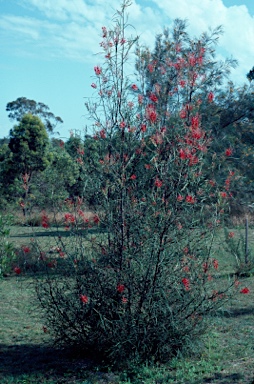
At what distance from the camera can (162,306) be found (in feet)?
18.4

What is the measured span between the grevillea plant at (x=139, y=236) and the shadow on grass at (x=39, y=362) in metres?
0.23

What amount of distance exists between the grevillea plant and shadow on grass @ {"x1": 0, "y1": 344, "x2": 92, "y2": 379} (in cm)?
23

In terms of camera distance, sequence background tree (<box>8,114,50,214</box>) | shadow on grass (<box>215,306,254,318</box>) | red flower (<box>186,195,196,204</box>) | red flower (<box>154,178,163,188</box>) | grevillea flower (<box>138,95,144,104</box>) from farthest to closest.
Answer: background tree (<box>8,114,50,214</box>) → shadow on grass (<box>215,306,254,318</box>) → grevillea flower (<box>138,95,144,104</box>) → red flower (<box>154,178,163,188</box>) → red flower (<box>186,195,196,204</box>)

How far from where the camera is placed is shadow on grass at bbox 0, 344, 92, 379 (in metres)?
5.91

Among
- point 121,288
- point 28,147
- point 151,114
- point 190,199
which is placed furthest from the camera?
point 28,147

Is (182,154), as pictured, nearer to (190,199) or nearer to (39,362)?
(190,199)

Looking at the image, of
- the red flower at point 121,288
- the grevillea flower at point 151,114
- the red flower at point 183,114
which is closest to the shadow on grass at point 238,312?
the red flower at point 121,288

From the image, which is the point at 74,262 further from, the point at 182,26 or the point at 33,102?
the point at 33,102

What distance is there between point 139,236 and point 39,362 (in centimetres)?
201

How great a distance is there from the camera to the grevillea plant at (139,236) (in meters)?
5.52

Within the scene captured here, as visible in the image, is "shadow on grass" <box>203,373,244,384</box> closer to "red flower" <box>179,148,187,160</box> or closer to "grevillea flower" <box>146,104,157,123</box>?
"red flower" <box>179,148,187,160</box>

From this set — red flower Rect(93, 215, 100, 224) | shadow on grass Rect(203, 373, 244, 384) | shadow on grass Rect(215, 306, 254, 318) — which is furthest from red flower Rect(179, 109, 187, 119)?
shadow on grass Rect(215, 306, 254, 318)

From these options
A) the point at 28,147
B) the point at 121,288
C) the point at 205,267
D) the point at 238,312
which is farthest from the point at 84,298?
the point at 28,147

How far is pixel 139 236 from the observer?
564cm
